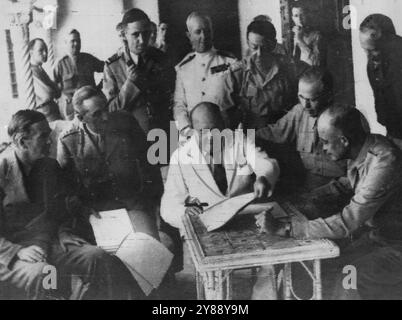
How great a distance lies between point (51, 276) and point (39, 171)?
2.27 ft

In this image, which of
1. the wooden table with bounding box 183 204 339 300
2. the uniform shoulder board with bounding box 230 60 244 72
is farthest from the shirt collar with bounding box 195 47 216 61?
the wooden table with bounding box 183 204 339 300

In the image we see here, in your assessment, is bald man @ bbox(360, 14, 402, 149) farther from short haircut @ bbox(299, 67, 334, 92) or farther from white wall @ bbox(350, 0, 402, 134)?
short haircut @ bbox(299, 67, 334, 92)

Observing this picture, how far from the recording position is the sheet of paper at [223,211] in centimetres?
338

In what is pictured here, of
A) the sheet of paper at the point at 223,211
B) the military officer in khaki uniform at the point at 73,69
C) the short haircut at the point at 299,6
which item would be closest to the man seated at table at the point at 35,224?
the military officer in khaki uniform at the point at 73,69

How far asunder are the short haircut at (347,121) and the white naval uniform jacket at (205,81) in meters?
0.63

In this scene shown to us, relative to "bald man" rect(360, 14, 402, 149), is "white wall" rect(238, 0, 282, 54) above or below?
above

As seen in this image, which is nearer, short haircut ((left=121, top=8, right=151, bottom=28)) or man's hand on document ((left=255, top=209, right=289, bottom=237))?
man's hand on document ((left=255, top=209, right=289, bottom=237))

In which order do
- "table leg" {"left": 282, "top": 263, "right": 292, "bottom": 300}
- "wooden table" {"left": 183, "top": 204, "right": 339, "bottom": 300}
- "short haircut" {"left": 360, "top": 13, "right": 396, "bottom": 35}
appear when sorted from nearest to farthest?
"wooden table" {"left": 183, "top": 204, "right": 339, "bottom": 300} → "table leg" {"left": 282, "top": 263, "right": 292, "bottom": 300} → "short haircut" {"left": 360, "top": 13, "right": 396, "bottom": 35}

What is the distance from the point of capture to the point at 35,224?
3549mm

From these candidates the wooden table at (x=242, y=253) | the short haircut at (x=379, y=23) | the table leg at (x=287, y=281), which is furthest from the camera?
the short haircut at (x=379, y=23)

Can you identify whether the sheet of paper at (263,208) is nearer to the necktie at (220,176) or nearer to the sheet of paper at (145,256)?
the necktie at (220,176)

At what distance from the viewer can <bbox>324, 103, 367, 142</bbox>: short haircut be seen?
11.2 feet

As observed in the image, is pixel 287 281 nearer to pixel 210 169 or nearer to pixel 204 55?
pixel 210 169

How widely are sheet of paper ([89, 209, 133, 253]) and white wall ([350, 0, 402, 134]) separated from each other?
1.69m
